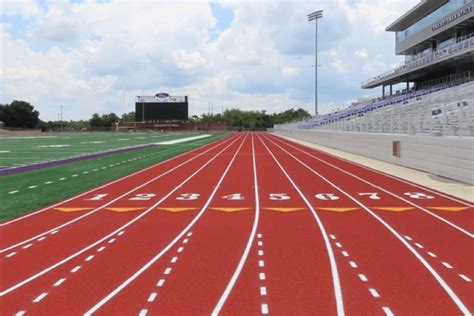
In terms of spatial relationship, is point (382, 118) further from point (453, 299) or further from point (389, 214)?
point (453, 299)

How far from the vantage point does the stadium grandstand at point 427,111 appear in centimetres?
1478

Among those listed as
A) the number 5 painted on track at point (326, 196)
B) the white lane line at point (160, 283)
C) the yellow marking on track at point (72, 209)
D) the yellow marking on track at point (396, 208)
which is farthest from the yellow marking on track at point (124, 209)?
the yellow marking on track at point (396, 208)

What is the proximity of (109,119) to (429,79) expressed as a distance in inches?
4974

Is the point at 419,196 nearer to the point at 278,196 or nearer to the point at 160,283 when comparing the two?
the point at 278,196

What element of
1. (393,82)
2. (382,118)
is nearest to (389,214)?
(382,118)

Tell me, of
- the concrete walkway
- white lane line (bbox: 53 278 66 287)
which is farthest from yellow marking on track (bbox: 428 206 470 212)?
white lane line (bbox: 53 278 66 287)

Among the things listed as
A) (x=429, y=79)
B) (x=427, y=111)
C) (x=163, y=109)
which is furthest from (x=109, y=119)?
(x=427, y=111)

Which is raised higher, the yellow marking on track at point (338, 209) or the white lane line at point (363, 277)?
the yellow marking on track at point (338, 209)

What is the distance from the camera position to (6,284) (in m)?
5.18

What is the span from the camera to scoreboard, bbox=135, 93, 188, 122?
108 m

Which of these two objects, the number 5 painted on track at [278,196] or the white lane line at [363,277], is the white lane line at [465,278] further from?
the number 5 painted on track at [278,196]

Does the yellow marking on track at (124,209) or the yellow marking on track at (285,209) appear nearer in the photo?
the yellow marking on track at (285,209)

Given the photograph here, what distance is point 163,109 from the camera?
359ft

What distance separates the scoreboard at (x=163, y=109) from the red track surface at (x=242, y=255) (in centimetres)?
9794
